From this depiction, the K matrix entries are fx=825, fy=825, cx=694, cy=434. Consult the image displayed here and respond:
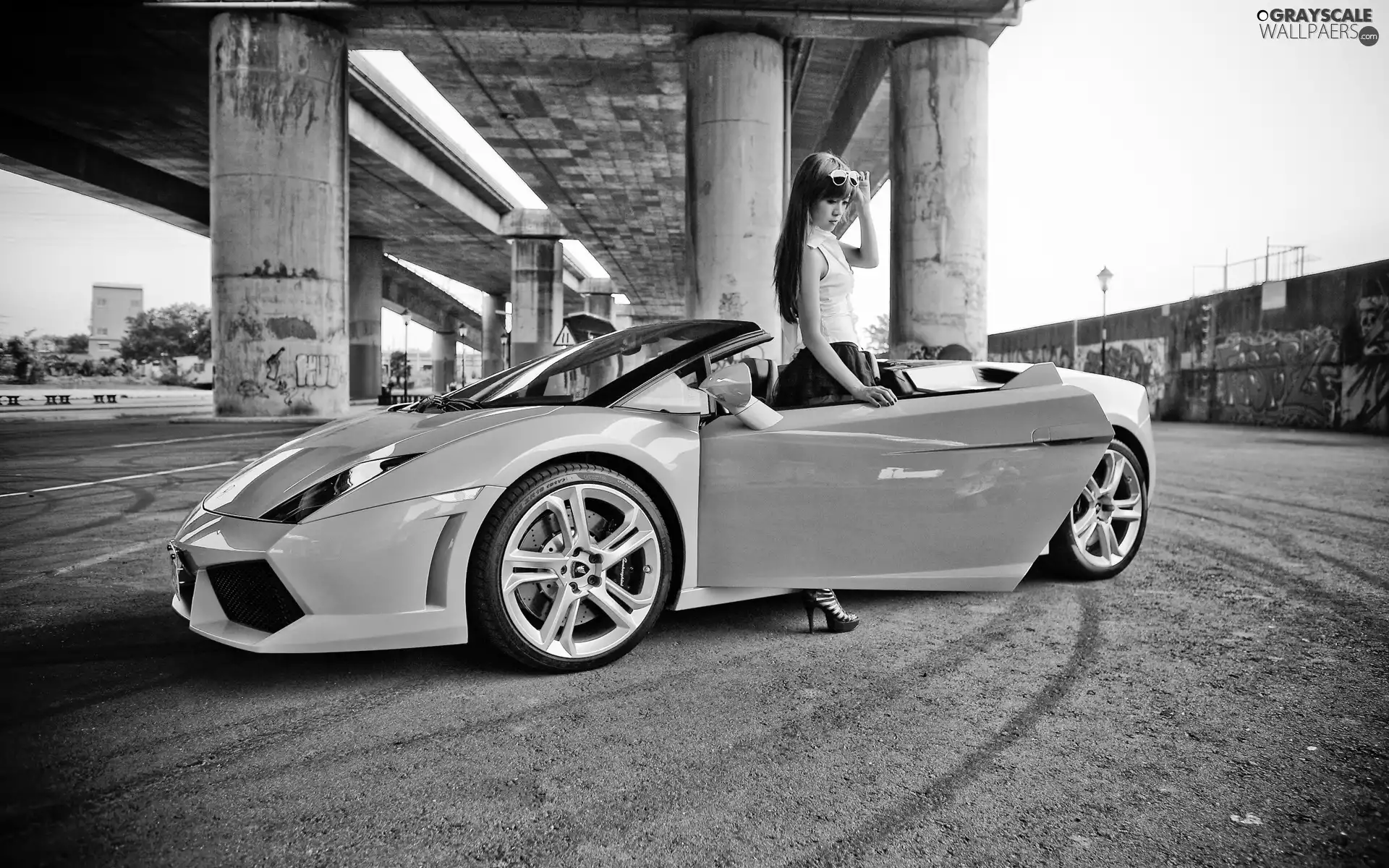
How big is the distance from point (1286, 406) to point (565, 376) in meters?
21.8

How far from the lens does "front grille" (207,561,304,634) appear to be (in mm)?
2312

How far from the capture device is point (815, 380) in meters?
3.11

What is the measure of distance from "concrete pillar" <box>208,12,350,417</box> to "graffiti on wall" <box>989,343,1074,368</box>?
21.6 metres

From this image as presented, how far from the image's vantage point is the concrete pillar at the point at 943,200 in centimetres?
1462

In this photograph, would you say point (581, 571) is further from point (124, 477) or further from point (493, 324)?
point (493, 324)

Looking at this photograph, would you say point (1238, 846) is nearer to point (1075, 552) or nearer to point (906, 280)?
point (1075, 552)

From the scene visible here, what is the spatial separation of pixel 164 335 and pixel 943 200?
280ft

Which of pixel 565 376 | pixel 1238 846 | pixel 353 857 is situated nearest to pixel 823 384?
pixel 565 376

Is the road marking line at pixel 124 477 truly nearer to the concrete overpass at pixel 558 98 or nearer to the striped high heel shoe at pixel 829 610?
the striped high heel shoe at pixel 829 610

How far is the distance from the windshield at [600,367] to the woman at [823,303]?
231 mm

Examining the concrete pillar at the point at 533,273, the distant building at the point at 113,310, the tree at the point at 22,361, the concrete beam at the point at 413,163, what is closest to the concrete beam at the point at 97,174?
the concrete beam at the point at 413,163

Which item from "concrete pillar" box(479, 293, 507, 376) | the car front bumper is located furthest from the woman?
"concrete pillar" box(479, 293, 507, 376)

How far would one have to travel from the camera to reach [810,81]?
22.2 meters

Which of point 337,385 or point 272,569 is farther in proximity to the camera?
point 337,385
